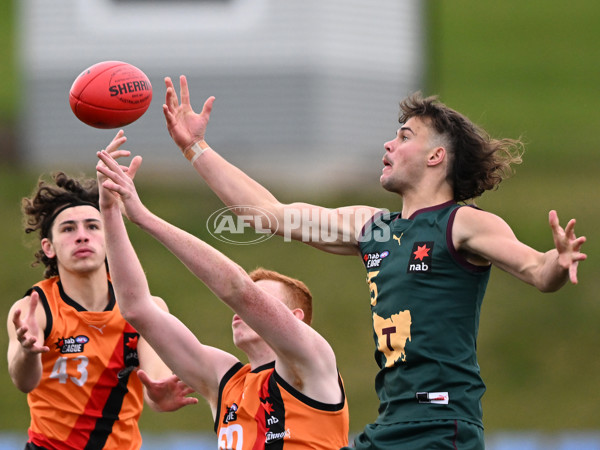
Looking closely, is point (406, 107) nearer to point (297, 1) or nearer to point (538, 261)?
point (538, 261)

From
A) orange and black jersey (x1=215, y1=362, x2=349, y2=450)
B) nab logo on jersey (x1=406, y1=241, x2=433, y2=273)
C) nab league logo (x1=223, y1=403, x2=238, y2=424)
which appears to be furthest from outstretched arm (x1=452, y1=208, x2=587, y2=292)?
nab league logo (x1=223, y1=403, x2=238, y2=424)

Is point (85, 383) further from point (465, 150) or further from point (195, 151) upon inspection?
point (465, 150)

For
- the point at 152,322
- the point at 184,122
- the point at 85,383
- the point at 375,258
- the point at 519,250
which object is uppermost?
the point at 184,122

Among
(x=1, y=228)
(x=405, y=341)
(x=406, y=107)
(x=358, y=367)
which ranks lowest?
(x=358, y=367)

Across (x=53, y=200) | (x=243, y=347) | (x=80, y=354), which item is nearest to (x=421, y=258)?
(x=243, y=347)

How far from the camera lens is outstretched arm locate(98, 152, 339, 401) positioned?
5312 mm

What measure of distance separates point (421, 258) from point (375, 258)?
347mm

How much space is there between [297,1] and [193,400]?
14.0 metres

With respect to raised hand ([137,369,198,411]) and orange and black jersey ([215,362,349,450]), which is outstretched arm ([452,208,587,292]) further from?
raised hand ([137,369,198,411])

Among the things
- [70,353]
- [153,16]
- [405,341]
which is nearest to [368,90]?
[153,16]

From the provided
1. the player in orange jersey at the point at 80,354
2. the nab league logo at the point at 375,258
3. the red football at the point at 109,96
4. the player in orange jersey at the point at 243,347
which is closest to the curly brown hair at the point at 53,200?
the player in orange jersey at the point at 80,354

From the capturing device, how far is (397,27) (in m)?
20.4

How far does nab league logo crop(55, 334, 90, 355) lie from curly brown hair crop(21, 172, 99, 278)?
70 centimetres

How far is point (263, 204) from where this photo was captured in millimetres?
6375
